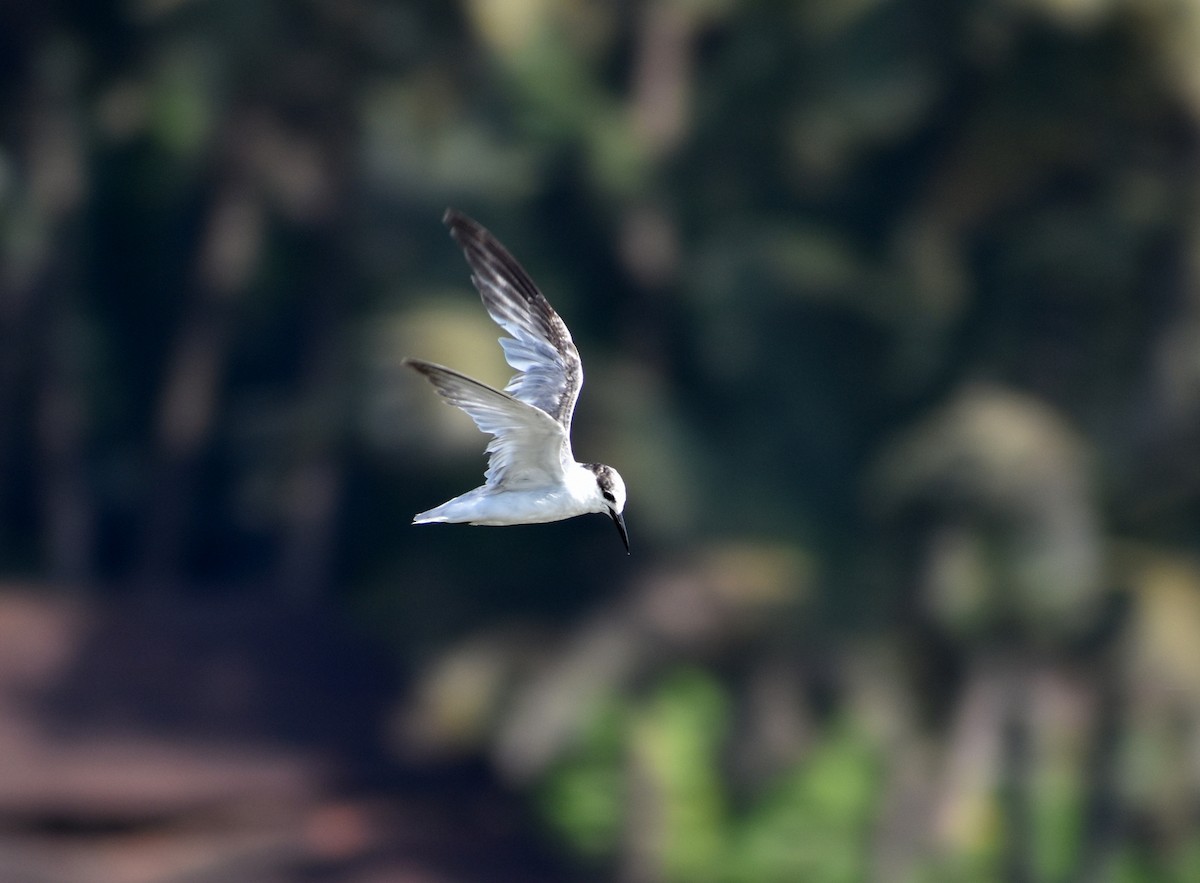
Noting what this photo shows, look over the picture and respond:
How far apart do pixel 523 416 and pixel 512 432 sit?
181 mm

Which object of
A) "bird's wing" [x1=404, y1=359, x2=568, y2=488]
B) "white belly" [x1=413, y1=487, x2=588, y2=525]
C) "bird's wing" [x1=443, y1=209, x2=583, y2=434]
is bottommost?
"white belly" [x1=413, y1=487, x2=588, y2=525]

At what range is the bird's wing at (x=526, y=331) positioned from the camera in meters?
5.62

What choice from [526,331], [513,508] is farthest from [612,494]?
[526,331]

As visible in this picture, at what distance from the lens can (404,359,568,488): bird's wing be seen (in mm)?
4746

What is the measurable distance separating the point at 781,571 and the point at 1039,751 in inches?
79.5

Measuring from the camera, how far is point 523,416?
16.4ft

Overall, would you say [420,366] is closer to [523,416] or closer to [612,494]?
[523,416]

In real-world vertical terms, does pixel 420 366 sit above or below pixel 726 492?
below

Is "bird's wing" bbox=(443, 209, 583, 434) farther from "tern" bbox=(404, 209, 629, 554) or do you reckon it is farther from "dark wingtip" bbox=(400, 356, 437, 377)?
"dark wingtip" bbox=(400, 356, 437, 377)

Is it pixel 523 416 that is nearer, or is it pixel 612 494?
pixel 523 416

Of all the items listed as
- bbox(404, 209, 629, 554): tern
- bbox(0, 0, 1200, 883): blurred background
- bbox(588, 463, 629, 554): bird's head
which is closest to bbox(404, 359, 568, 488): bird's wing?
bbox(404, 209, 629, 554): tern

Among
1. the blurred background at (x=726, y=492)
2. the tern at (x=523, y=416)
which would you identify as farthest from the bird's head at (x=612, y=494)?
the blurred background at (x=726, y=492)

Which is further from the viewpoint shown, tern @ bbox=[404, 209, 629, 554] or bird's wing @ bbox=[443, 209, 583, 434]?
bird's wing @ bbox=[443, 209, 583, 434]

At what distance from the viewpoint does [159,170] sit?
1838 centimetres
